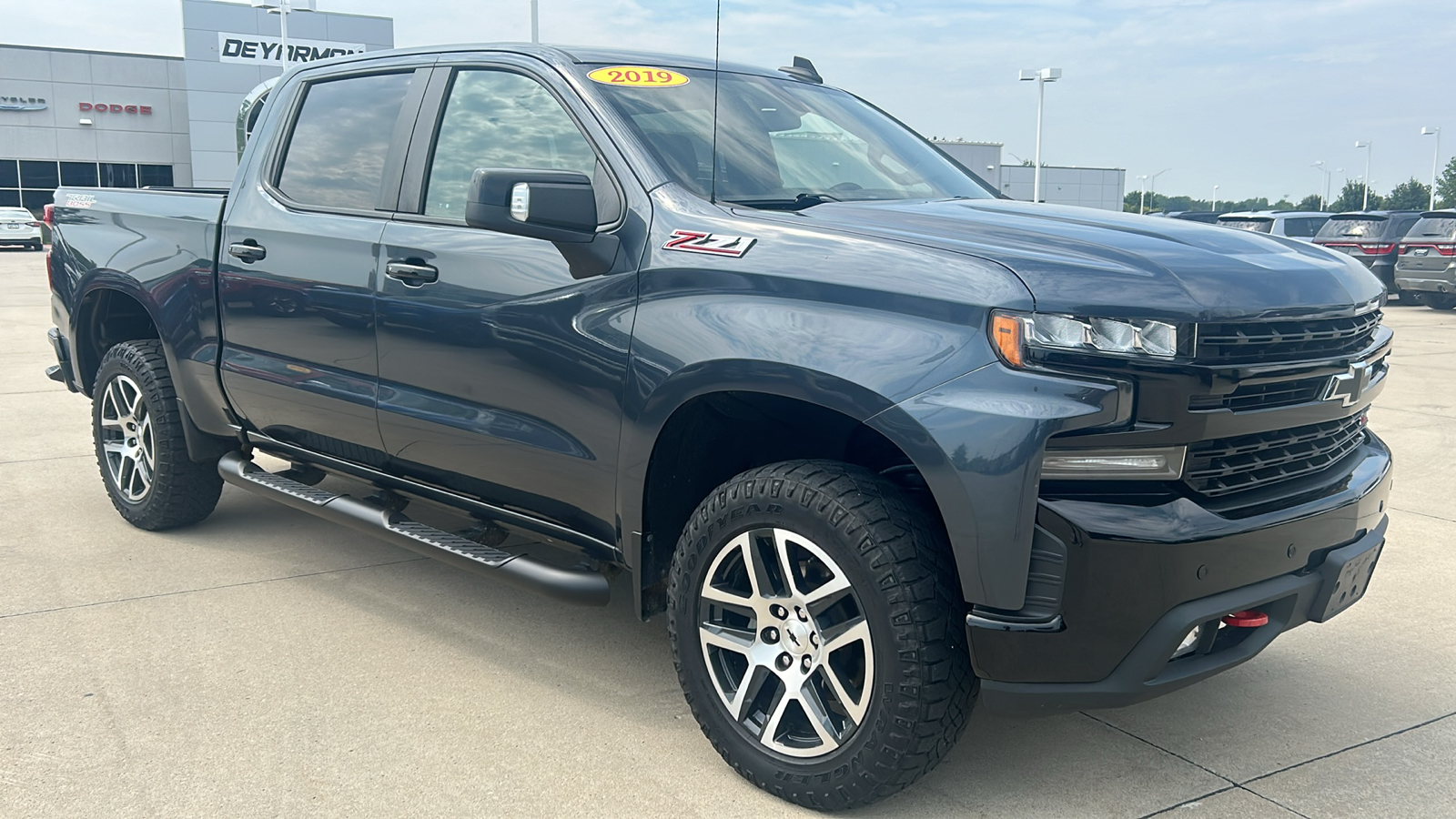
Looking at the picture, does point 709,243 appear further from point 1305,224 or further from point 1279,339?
point 1305,224

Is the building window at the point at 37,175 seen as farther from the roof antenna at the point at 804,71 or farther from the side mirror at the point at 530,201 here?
the side mirror at the point at 530,201

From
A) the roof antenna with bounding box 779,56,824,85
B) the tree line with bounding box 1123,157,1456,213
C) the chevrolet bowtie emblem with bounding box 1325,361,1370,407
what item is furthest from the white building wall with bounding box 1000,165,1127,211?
the chevrolet bowtie emblem with bounding box 1325,361,1370,407

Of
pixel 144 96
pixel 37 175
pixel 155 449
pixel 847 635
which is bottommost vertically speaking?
pixel 155 449

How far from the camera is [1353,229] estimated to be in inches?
784

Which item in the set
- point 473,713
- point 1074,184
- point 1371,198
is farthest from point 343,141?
point 1371,198

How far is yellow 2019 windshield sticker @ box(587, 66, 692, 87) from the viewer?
362cm

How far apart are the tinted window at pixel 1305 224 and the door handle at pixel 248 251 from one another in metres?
19.9

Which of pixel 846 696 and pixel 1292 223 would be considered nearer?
pixel 846 696

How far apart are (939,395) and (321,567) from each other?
320cm

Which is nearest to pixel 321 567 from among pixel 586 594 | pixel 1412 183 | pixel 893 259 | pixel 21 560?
pixel 21 560

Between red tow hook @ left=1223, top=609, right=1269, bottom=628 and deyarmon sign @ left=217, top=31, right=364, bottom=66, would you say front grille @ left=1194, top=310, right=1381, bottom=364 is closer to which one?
red tow hook @ left=1223, top=609, right=1269, bottom=628

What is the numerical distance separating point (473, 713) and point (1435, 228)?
19564 millimetres

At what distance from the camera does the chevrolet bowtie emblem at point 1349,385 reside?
2.86 meters

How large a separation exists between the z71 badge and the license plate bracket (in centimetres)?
160
